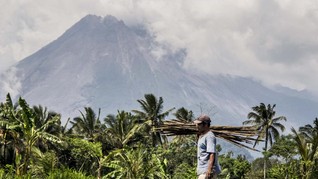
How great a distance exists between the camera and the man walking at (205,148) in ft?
22.6

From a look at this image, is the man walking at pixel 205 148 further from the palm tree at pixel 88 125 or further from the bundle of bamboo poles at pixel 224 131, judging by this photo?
the palm tree at pixel 88 125

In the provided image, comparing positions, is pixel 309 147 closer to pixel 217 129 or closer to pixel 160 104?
pixel 217 129

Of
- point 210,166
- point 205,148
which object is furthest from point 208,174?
point 205,148

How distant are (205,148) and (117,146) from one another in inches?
1441

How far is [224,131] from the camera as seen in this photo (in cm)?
743

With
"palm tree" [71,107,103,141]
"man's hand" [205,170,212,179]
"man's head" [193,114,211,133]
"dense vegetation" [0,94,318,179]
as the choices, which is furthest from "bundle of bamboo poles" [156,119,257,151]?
"palm tree" [71,107,103,141]

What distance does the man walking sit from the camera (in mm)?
6891

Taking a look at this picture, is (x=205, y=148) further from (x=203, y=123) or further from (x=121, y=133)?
(x=121, y=133)

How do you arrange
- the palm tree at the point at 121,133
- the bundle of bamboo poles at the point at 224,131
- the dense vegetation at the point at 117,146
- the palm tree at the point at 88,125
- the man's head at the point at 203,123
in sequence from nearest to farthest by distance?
the man's head at the point at 203,123, the bundle of bamboo poles at the point at 224,131, the dense vegetation at the point at 117,146, the palm tree at the point at 121,133, the palm tree at the point at 88,125

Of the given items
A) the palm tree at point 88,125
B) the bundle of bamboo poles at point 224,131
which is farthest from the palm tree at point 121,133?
the bundle of bamboo poles at point 224,131

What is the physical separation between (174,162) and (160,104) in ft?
22.4

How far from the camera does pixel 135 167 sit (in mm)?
21453

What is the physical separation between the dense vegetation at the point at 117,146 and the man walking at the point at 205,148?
830 centimetres

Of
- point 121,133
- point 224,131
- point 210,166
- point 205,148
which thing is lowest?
point 210,166
